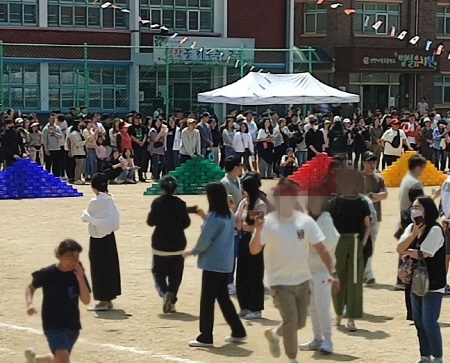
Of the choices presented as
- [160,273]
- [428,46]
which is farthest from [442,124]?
[160,273]

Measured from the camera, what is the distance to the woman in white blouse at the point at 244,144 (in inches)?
1126

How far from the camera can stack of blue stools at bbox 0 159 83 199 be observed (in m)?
23.6

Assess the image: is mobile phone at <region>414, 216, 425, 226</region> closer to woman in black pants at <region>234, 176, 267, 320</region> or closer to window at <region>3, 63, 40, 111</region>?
woman in black pants at <region>234, 176, 267, 320</region>

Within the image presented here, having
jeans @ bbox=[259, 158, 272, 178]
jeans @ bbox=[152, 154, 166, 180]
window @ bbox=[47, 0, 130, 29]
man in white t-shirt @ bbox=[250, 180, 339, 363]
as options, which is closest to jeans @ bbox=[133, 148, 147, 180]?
jeans @ bbox=[152, 154, 166, 180]

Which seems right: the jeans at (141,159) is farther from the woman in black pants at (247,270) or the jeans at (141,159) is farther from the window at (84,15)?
the woman in black pants at (247,270)

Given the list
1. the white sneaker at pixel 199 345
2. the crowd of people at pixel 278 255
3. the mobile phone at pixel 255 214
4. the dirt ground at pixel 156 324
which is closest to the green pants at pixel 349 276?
the crowd of people at pixel 278 255

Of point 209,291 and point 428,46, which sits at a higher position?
point 428,46

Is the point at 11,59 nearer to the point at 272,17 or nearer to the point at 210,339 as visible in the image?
the point at 272,17

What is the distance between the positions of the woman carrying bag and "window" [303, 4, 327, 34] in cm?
4274

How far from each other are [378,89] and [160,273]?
131 feet

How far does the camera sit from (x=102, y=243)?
39.1 ft

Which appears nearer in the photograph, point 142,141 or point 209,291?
point 209,291

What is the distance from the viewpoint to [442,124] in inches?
1314

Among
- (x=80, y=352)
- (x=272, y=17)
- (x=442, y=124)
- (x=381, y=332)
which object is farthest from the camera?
(x=272, y=17)
